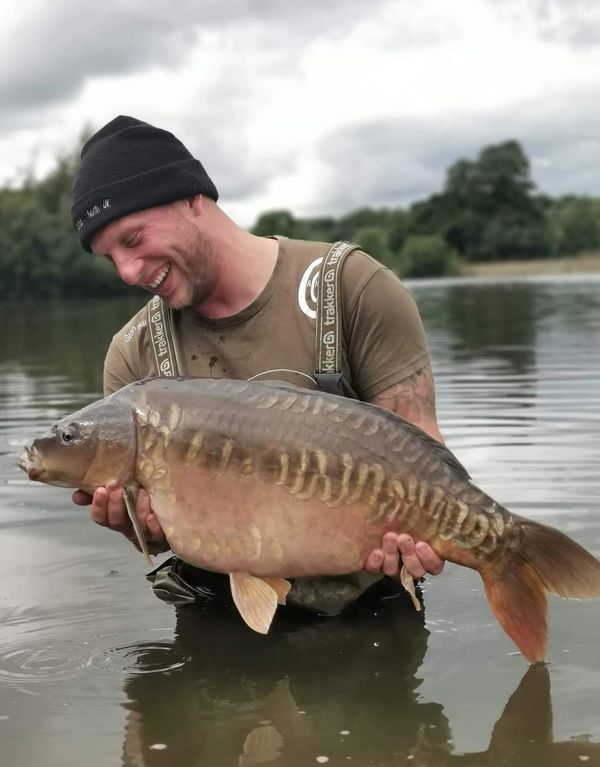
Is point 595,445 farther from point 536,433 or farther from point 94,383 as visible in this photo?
point 94,383

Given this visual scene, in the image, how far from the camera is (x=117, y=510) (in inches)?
124

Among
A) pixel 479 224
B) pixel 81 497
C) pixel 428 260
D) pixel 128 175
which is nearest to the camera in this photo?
pixel 81 497

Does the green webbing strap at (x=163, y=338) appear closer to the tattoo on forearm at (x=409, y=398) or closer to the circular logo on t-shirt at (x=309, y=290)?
the circular logo on t-shirt at (x=309, y=290)

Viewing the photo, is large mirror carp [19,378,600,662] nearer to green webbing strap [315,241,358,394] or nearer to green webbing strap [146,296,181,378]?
green webbing strap [315,241,358,394]

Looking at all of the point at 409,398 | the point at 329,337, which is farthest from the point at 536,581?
the point at 329,337

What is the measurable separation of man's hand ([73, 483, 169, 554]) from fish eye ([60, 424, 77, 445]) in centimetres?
17

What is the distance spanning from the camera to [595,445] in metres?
6.60

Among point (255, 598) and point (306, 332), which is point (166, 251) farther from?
point (255, 598)

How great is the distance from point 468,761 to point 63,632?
156cm

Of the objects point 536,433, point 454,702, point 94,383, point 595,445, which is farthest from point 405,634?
point 94,383

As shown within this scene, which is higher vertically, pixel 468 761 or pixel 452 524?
pixel 452 524

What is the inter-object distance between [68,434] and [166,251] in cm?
78

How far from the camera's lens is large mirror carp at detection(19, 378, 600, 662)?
300cm

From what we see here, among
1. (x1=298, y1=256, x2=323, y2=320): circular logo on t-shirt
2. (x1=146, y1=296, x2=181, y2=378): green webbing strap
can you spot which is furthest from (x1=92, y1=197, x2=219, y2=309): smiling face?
(x1=298, y1=256, x2=323, y2=320): circular logo on t-shirt
